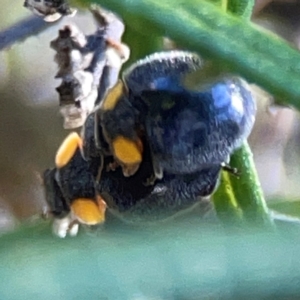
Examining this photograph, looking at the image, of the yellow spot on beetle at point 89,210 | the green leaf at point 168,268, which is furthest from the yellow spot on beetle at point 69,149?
the green leaf at point 168,268

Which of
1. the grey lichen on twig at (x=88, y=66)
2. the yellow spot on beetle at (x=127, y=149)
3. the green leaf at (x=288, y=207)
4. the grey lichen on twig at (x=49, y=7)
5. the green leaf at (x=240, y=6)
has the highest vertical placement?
the green leaf at (x=240, y=6)

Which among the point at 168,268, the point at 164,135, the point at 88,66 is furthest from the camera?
the point at 88,66

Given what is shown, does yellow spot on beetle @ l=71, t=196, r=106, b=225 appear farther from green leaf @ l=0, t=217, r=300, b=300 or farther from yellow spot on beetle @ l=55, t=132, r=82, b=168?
green leaf @ l=0, t=217, r=300, b=300

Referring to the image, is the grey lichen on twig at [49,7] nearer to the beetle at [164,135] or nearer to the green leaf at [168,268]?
the beetle at [164,135]

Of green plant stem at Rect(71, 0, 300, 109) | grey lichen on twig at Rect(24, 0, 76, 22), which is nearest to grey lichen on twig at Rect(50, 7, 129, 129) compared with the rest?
grey lichen on twig at Rect(24, 0, 76, 22)

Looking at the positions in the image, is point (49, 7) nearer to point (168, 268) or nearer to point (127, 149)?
A: point (127, 149)

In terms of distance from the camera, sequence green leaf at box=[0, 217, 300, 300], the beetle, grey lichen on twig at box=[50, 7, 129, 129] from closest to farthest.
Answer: green leaf at box=[0, 217, 300, 300] → the beetle → grey lichen on twig at box=[50, 7, 129, 129]

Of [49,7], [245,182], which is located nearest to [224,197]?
[245,182]
